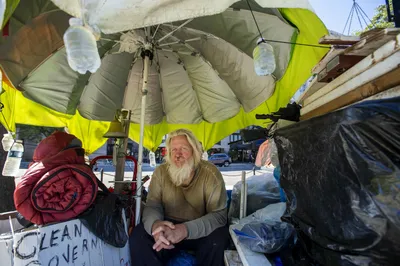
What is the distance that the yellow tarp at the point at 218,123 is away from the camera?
2125mm

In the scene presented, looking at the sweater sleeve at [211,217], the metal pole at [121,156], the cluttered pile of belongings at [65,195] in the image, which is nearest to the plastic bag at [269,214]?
the sweater sleeve at [211,217]

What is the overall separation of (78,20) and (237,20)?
1.86 meters

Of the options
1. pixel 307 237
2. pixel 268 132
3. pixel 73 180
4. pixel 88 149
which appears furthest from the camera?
pixel 88 149

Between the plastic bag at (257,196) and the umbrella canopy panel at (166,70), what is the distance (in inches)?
47.5

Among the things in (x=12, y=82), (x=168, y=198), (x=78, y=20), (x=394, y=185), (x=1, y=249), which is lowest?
(x=1, y=249)

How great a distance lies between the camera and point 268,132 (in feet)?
10.7

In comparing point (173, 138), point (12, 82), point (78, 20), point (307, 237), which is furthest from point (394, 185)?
point (12, 82)

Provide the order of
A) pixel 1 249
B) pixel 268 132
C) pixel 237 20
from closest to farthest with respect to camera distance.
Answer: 1. pixel 1 249
2. pixel 237 20
3. pixel 268 132

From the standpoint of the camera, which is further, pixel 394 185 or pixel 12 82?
pixel 12 82

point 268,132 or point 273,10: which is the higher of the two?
point 273,10

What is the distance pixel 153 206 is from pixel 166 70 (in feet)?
7.55

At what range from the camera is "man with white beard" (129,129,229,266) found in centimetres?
220

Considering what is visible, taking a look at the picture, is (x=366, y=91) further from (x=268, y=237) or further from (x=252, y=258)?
(x=252, y=258)

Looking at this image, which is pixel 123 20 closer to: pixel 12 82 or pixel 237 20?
pixel 237 20
